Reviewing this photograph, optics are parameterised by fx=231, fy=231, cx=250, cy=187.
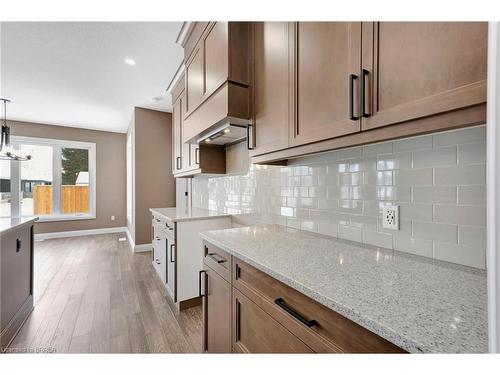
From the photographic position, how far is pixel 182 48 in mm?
2477

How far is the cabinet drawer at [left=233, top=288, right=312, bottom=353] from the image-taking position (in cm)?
83

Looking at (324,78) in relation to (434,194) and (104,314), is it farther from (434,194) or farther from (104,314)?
(104,314)

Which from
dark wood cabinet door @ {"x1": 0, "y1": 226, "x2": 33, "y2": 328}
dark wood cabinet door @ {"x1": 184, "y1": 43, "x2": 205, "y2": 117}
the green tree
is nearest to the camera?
dark wood cabinet door @ {"x1": 0, "y1": 226, "x2": 33, "y2": 328}

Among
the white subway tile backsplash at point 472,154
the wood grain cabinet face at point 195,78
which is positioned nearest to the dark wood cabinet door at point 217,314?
the white subway tile backsplash at point 472,154

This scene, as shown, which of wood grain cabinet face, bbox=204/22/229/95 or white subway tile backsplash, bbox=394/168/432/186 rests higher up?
wood grain cabinet face, bbox=204/22/229/95

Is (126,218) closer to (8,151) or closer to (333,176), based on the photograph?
(8,151)

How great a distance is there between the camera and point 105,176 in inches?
234

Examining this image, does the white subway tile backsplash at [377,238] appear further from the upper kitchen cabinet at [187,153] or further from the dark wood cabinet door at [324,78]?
the upper kitchen cabinet at [187,153]

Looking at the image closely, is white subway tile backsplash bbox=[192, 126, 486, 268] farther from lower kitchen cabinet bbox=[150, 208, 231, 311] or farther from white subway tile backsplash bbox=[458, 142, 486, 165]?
lower kitchen cabinet bbox=[150, 208, 231, 311]

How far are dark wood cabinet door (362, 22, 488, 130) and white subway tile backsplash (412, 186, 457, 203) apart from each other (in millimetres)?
385

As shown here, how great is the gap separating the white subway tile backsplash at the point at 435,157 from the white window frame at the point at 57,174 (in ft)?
21.9

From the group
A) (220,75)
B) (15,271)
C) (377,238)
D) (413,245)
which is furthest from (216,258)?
(15,271)

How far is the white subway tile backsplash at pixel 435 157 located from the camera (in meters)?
0.89

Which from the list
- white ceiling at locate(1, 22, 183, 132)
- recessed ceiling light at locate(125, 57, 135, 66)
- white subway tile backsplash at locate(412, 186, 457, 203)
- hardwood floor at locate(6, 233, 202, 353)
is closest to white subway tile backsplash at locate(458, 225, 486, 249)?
white subway tile backsplash at locate(412, 186, 457, 203)
